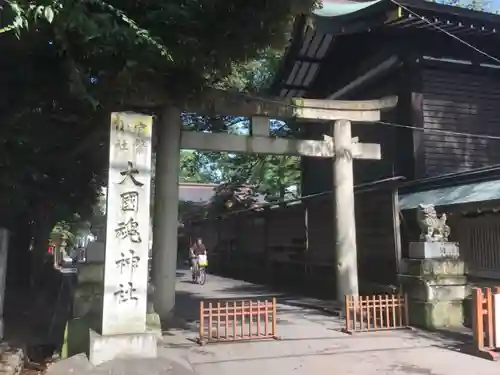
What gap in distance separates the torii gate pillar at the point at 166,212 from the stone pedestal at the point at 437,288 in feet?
15.6

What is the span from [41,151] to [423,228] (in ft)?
23.2

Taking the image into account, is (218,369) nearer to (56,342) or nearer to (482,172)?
(56,342)

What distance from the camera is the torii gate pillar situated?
10148 mm

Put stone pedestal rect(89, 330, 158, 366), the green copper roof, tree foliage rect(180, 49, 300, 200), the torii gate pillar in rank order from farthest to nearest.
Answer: tree foliage rect(180, 49, 300, 200)
the green copper roof
the torii gate pillar
stone pedestal rect(89, 330, 158, 366)

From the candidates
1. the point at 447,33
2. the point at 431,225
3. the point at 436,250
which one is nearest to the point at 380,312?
the point at 436,250

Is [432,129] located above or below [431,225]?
above

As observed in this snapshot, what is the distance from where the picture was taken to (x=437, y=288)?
9883 millimetres

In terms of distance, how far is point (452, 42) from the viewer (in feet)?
46.3

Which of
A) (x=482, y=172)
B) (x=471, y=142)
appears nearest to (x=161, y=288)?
(x=482, y=172)

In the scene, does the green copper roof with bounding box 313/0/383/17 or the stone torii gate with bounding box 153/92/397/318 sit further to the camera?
the green copper roof with bounding box 313/0/383/17

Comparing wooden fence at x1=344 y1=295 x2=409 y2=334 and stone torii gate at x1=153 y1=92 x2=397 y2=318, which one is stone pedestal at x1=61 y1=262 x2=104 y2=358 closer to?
stone torii gate at x1=153 y1=92 x2=397 y2=318

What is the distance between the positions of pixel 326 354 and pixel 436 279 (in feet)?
10.5

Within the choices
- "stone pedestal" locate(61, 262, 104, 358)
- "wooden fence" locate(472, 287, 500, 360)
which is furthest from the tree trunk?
"wooden fence" locate(472, 287, 500, 360)

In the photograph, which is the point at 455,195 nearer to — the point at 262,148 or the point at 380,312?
the point at 380,312
